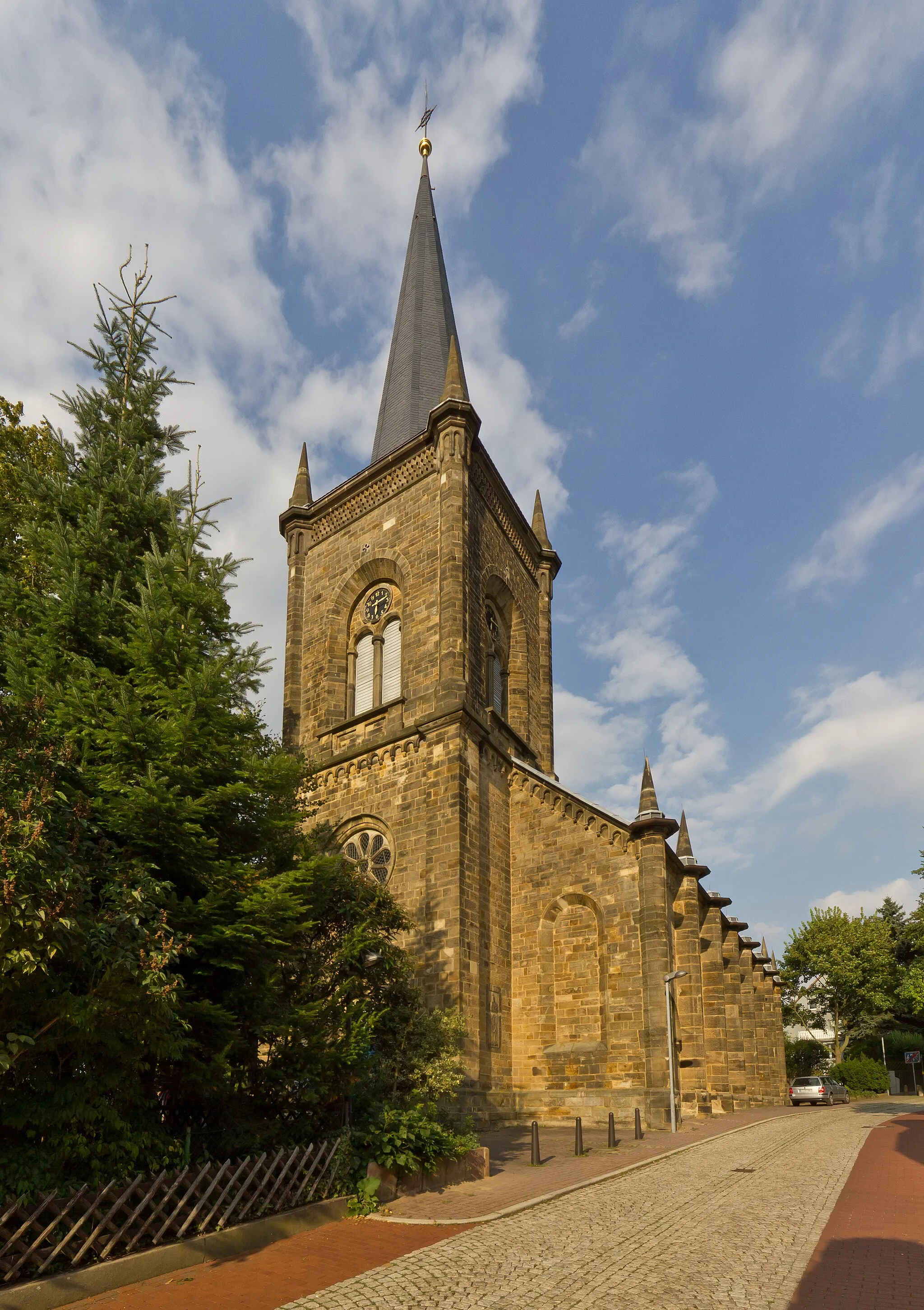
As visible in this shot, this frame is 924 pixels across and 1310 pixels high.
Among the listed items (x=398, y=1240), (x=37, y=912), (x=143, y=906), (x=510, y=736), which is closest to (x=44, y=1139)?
(x=143, y=906)

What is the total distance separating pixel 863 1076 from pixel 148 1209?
148ft

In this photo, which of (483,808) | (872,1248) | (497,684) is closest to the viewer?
(872,1248)

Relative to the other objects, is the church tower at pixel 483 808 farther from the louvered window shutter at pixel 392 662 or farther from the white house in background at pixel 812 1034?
the white house in background at pixel 812 1034

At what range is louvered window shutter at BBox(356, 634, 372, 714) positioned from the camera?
82.9 ft

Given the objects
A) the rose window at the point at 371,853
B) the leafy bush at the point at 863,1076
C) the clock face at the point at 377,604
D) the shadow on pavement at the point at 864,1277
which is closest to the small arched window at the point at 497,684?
the clock face at the point at 377,604

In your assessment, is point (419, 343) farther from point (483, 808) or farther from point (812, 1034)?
point (812, 1034)

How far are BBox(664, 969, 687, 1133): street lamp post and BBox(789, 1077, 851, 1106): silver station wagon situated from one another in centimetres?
2051

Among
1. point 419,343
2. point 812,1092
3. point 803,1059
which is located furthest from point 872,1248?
point 803,1059

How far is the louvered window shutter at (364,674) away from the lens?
82.9ft

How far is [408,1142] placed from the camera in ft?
39.2

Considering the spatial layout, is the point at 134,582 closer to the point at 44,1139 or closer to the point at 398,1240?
the point at 44,1139

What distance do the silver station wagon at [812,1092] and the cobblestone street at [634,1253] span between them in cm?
2539

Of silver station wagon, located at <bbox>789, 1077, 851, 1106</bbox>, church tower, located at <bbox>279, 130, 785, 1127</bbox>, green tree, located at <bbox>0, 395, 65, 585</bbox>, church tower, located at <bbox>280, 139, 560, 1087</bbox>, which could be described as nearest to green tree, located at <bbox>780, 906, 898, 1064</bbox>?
silver station wagon, located at <bbox>789, 1077, 851, 1106</bbox>

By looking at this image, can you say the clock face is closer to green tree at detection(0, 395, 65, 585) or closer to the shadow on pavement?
green tree at detection(0, 395, 65, 585)
